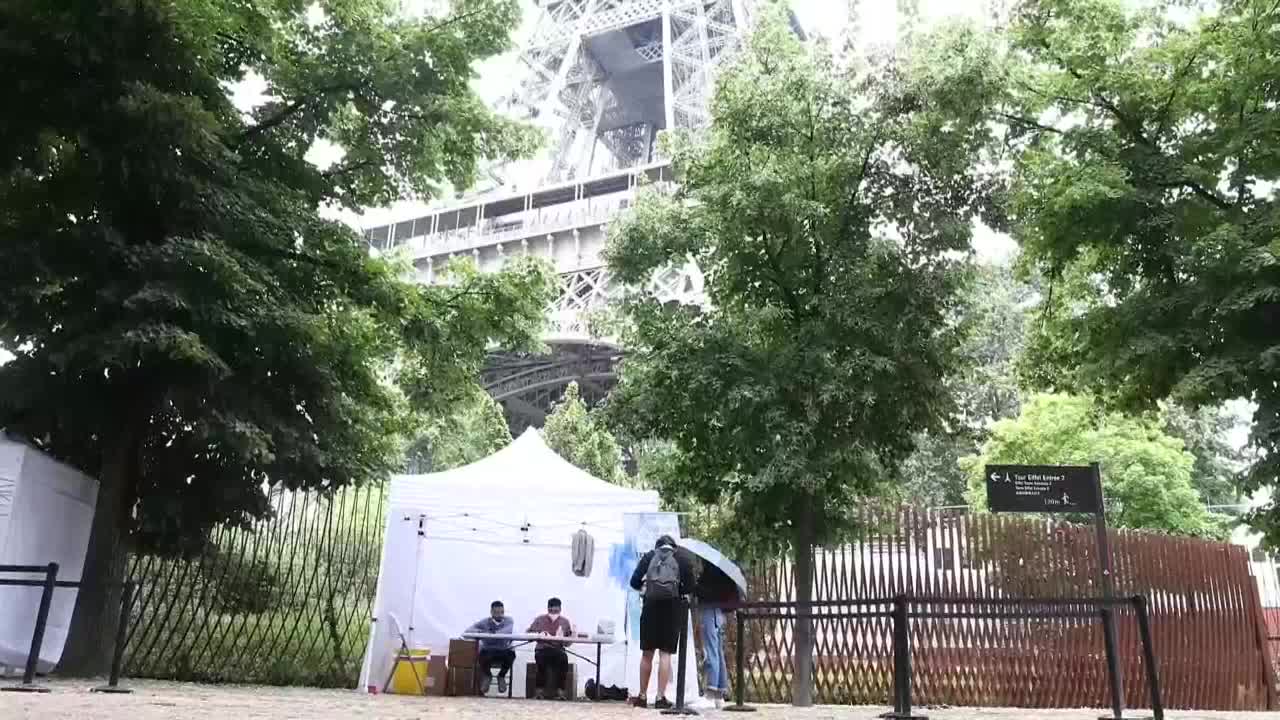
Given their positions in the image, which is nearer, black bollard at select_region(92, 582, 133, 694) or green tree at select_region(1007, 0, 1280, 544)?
black bollard at select_region(92, 582, 133, 694)

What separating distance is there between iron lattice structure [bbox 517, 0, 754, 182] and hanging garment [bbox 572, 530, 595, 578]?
41513 mm

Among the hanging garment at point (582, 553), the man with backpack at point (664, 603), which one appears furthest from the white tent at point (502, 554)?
the man with backpack at point (664, 603)

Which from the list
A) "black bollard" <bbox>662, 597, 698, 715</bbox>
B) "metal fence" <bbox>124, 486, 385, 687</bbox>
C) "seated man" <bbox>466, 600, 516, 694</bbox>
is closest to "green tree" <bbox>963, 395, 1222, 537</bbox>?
"seated man" <bbox>466, 600, 516, 694</bbox>

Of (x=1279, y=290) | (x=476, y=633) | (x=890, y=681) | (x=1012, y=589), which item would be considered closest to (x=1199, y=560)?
(x=1012, y=589)

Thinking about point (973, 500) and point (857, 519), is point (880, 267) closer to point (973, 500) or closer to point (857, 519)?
point (857, 519)

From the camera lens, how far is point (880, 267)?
9.73 metres

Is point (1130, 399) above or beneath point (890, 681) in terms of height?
above

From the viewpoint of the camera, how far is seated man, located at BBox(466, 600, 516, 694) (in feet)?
33.7

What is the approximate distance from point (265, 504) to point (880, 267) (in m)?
7.05

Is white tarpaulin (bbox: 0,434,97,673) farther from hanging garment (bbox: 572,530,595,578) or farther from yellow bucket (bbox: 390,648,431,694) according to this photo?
hanging garment (bbox: 572,530,595,578)

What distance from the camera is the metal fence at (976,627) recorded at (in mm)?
10672

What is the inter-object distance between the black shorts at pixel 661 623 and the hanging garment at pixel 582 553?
3.02 metres

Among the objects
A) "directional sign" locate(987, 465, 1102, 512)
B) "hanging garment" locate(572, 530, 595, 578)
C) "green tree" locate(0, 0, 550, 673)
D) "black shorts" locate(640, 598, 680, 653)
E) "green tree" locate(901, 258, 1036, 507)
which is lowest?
"black shorts" locate(640, 598, 680, 653)

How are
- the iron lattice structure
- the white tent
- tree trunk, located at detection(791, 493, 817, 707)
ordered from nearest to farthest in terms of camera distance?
tree trunk, located at detection(791, 493, 817, 707), the white tent, the iron lattice structure
